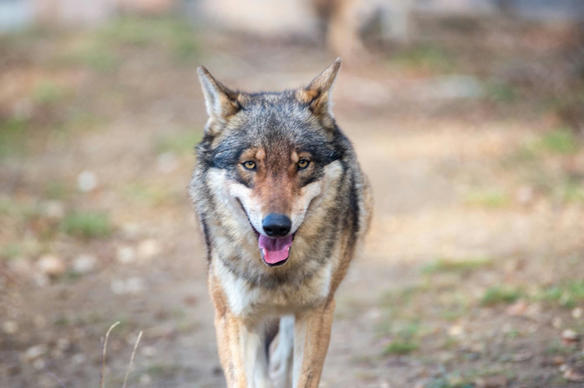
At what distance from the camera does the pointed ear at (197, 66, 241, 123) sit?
396 centimetres

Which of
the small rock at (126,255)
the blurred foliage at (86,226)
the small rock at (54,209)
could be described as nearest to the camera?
the small rock at (126,255)

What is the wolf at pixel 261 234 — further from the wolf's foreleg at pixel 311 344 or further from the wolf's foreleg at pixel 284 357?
the wolf's foreleg at pixel 284 357

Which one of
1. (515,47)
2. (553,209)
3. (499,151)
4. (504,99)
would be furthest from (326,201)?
(515,47)

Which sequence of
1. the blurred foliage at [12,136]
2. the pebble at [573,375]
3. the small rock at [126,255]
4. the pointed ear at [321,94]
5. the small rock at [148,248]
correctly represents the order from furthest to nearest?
the blurred foliage at [12,136] < the small rock at [148,248] < the small rock at [126,255] < the pebble at [573,375] < the pointed ear at [321,94]

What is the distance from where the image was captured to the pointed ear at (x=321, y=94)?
403 cm

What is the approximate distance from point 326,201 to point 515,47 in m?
12.0

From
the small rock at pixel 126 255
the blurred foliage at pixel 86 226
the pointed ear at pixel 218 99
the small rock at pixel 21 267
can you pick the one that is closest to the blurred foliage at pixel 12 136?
the blurred foliage at pixel 86 226

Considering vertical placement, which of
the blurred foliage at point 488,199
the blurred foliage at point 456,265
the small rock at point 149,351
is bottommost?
the small rock at point 149,351

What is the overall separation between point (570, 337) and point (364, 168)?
453 centimetres

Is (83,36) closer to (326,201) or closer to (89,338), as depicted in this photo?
(89,338)

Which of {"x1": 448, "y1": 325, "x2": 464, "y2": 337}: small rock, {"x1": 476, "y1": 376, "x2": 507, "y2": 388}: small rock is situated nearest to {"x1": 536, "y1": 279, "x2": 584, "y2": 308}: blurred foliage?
{"x1": 448, "y1": 325, "x2": 464, "y2": 337}: small rock

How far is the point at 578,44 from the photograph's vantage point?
1314cm

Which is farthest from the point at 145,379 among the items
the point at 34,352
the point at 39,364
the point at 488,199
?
the point at 488,199

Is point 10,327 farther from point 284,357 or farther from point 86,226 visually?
point 284,357
